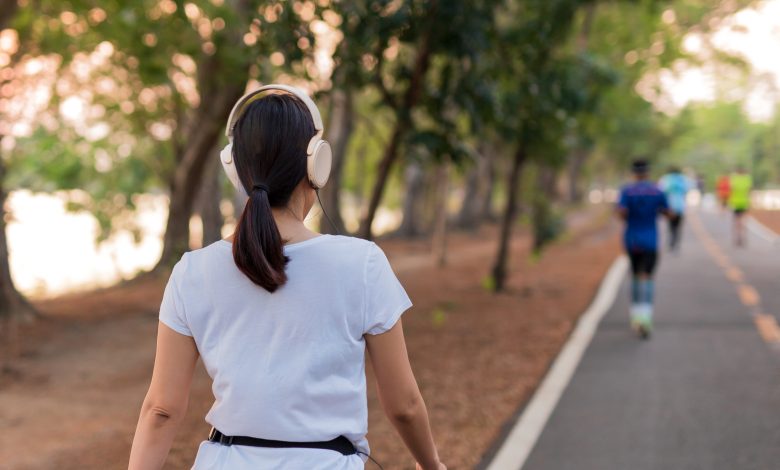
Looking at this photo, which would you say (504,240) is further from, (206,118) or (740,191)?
(740,191)

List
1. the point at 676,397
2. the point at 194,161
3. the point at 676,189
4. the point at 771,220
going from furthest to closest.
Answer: the point at 771,220 < the point at 676,189 < the point at 194,161 < the point at 676,397

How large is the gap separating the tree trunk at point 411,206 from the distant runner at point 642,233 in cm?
1902

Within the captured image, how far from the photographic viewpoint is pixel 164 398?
2004mm

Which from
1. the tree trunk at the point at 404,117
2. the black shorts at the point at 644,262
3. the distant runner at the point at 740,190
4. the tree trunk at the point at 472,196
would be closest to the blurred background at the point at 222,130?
the tree trunk at the point at 404,117

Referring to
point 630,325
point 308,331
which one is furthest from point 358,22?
point 308,331

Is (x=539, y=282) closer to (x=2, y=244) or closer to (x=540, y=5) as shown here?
(x=540, y=5)

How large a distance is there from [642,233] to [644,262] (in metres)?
0.33

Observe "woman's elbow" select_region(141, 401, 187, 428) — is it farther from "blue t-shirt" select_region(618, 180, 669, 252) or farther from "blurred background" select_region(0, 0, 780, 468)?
"blue t-shirt" select_region(618, 180, 669, 252)

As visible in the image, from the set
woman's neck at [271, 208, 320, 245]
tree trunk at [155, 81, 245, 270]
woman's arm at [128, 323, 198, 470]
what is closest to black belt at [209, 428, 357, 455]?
woman's arm at [128, 323, 198, 470]

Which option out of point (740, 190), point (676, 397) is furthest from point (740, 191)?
point (676, 397)

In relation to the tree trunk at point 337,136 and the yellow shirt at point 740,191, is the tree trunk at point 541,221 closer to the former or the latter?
the yellow shirt at point 740,191

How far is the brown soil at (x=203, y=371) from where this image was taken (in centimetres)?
633

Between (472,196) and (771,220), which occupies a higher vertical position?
(472,196)

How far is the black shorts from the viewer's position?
1027 centimetres
